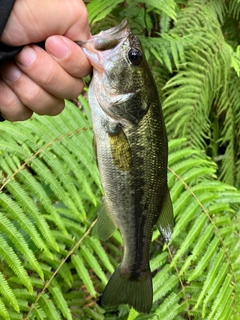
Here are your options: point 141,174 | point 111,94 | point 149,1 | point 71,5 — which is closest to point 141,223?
point 141,174

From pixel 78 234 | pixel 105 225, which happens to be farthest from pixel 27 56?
pixel 78 234

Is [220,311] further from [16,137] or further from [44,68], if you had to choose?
[44,68]

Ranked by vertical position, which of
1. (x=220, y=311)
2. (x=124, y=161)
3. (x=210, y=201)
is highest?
(x=124, y=161)

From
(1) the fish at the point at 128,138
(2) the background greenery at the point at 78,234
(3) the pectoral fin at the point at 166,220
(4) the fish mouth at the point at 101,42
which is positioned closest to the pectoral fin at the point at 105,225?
(1) the fish at the point at 128,138

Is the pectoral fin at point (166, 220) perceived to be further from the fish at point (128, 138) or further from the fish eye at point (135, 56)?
the fish eye at point (135, 56)

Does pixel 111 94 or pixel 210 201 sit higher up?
pixel 111 94

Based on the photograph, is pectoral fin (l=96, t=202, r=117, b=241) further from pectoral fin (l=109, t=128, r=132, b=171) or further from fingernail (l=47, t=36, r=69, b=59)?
fingernail (l=47, t=36, r=69, b=59)

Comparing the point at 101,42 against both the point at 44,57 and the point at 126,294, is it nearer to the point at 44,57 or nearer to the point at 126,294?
the point at 44,57
